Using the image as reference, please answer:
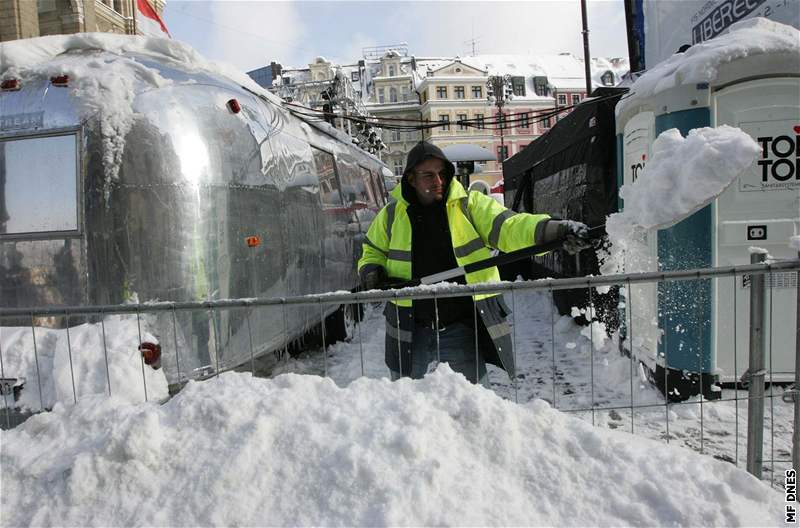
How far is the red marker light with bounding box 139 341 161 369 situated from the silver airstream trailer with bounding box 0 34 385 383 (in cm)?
7

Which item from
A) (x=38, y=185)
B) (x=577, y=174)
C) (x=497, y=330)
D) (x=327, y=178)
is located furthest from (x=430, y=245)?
(x=577, y=174)

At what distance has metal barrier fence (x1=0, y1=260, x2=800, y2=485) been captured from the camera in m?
2.41

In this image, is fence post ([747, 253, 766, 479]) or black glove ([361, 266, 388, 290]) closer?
fence post ([747, 253, 766, 479])

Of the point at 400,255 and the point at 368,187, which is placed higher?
the point at 368,187

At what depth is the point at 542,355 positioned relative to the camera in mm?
6277

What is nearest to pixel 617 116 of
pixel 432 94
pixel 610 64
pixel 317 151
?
pixel 317 151

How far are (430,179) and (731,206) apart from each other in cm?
277

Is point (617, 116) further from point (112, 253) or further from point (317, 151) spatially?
point (112, 253)

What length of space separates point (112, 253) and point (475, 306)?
2.44 meters

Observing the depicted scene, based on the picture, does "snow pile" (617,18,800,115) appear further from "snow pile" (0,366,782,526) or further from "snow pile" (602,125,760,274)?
"snow pile" (0,366,782,526)

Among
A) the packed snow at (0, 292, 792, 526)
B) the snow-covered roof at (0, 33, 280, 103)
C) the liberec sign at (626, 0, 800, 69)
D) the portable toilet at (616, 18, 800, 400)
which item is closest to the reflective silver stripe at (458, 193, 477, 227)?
the packed snow at (0, 292, 792, 526)

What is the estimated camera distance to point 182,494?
6.31 ft

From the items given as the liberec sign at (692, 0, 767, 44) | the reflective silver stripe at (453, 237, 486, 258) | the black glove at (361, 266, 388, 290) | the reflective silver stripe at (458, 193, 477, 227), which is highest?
the liberec sign at (692, 0, 767, 44)

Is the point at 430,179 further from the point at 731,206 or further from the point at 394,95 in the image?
the point at 394,95
